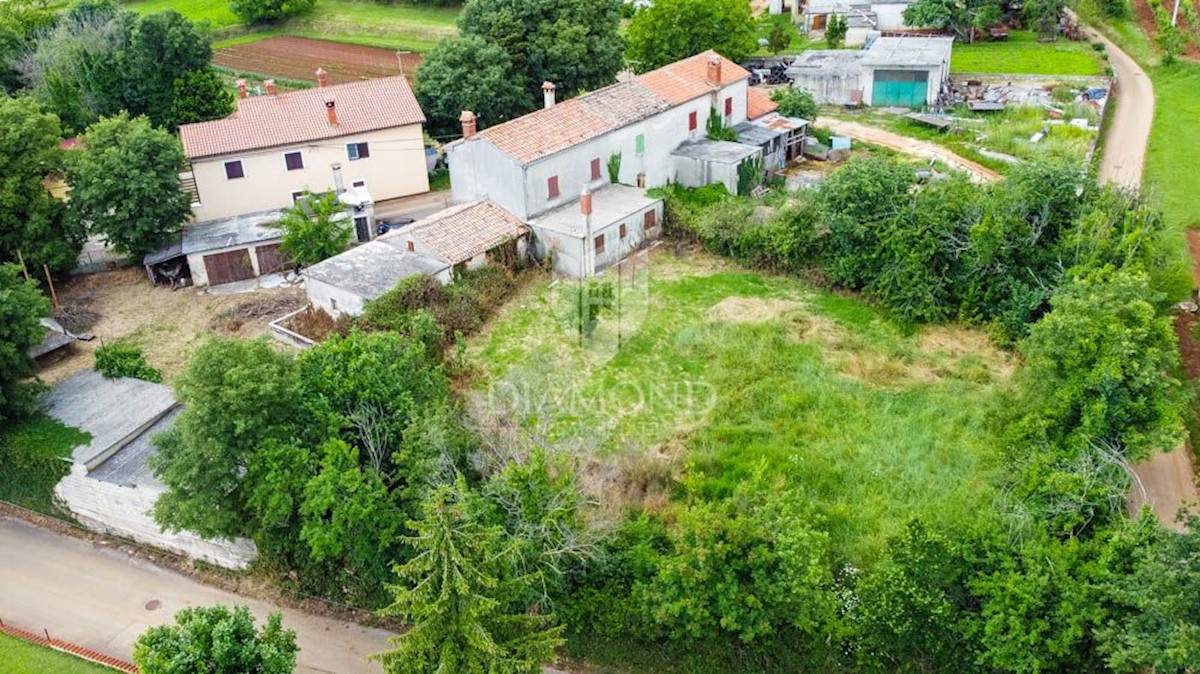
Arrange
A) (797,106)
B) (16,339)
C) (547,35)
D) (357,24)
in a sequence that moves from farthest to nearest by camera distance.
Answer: (357,24) < (547,35) < (797,106) < (16,339)

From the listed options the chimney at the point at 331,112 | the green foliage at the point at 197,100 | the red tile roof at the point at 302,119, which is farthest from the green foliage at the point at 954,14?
the green foliage at the point at 197,100

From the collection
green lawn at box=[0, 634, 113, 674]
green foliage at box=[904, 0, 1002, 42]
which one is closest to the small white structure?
green lawn at box=[0, 634, 113, 674]

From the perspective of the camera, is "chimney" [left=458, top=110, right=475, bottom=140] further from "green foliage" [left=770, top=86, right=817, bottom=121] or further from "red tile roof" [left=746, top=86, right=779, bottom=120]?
"green foliage" [left=770, top=86, right=817, bottom=121]

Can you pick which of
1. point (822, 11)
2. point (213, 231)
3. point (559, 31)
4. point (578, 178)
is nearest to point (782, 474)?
point (578, 178)

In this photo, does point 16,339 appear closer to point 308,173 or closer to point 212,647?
point 212,647

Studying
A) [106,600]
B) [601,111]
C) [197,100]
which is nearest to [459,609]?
[106,600]

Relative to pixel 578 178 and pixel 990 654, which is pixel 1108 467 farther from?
pixel 578 178
